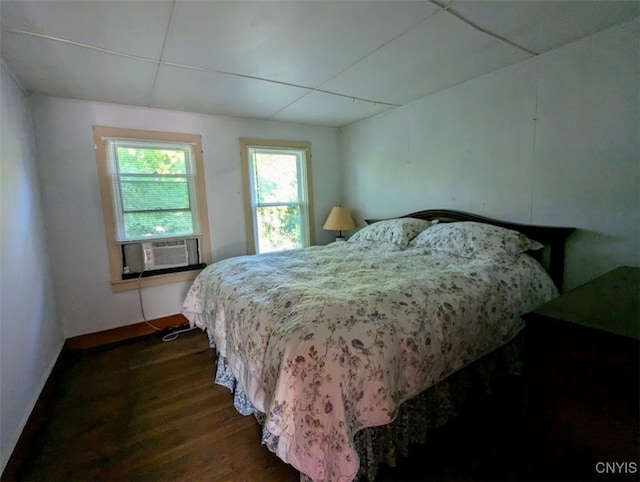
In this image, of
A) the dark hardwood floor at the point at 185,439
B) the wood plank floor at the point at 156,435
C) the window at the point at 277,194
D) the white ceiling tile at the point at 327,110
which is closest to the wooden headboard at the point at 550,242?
the dark hardwood floor at the point at 185,439

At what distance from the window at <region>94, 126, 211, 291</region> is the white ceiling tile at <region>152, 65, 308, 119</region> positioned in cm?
40

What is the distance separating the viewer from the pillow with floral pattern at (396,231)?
9.07ft

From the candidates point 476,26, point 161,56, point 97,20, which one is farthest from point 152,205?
point 476,26

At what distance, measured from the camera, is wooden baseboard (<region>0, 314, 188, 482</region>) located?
1.48m

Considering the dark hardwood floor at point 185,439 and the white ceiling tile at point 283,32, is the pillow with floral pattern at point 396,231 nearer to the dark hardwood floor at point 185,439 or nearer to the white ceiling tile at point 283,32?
the dark hardwood floor at point 185,439

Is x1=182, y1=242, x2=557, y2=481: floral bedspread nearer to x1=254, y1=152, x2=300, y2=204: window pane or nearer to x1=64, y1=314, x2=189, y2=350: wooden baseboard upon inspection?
x1=64, y1=314, x2=189, y2=350: wooden baseboard

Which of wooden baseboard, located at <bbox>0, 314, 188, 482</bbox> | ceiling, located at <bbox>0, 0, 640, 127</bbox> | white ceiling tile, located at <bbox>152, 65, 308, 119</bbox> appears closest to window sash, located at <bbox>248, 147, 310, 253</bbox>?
white ceiling tile, located at <bbox>152, 65, 308, 119</bbox>

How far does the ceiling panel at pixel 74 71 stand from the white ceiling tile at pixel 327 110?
1382mm

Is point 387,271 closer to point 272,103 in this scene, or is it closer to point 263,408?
point 263,408

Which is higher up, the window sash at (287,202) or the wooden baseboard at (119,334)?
the window sash at (287,202)

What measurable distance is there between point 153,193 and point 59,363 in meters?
1.69

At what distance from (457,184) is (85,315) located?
12.5 ft

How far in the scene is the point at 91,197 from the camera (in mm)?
2777

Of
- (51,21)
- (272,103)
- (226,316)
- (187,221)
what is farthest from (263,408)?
(272,103)
